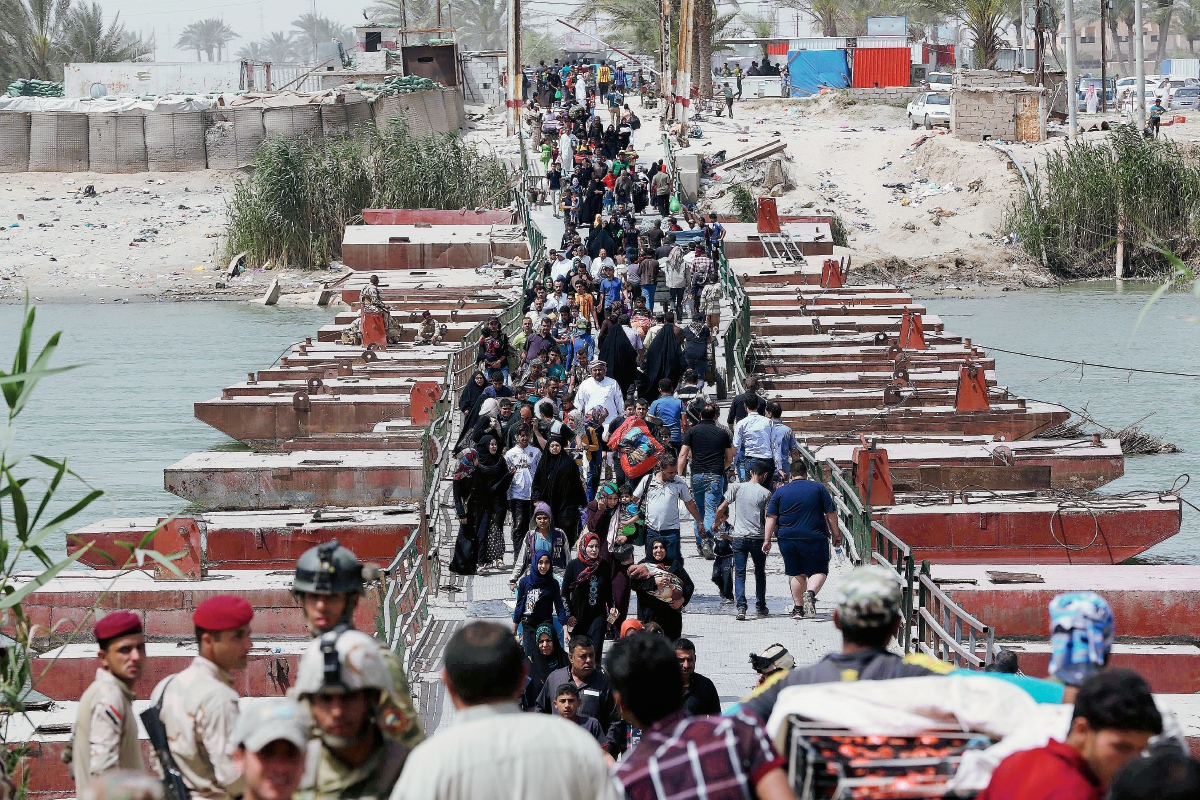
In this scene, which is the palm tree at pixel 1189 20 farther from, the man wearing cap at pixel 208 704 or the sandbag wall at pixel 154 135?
the man wearing cap at pixel 208 704

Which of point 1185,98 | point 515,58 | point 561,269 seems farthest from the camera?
point 1185,98

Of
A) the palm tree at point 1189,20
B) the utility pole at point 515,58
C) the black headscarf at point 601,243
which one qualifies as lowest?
the black headscarf at point 601,243

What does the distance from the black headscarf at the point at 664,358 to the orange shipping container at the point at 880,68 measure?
57.5m

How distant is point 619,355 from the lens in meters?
18.2

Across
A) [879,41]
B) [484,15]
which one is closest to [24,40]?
[879,41]

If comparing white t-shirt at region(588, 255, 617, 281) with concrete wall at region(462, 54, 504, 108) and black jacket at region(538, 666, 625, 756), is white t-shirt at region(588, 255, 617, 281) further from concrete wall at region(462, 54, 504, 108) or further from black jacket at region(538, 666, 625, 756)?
concrete wall at region(462, 54, 504, 108)

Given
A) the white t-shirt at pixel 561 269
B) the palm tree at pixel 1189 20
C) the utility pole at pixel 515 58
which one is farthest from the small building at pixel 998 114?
the palm tree at pixel 1189 20

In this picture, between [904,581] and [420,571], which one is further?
[420,571]

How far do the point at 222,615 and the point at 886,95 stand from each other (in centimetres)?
6341

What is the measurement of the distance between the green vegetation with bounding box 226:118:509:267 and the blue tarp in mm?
30837

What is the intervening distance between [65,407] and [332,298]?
12.4 metres

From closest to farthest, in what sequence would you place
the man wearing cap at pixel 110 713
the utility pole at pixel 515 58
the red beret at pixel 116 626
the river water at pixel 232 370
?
the man wearing cap at pixel 110 713 → the red beret at pixel 116 626 → the river water at pixel 232 370 → the utility pole at pixel 515 58

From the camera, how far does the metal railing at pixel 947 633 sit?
9.73m

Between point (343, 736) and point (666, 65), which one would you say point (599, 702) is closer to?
point (343, 736)
